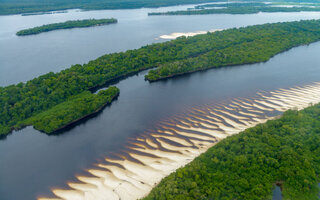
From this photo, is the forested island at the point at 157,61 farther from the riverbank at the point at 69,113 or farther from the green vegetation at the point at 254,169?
the green vegetation at the point at 254,169

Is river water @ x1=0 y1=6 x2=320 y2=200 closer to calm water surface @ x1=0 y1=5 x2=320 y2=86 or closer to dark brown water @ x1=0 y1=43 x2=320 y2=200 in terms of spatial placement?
dark brown water @ x1=0 y1=43 x2=320 y2=200

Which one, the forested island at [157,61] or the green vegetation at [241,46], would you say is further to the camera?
the green vegetation at [241,46]

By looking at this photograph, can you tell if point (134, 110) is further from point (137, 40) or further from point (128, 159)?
point (137, 40)

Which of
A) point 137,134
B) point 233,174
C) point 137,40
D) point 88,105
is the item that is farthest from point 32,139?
point 137,40

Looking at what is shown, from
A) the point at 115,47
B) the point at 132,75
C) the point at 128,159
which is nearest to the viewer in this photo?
the point at 128,159

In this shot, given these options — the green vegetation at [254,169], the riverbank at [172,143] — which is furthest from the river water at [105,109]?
the green vegetation at [254,169]

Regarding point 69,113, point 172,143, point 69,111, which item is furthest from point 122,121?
point 172,143
